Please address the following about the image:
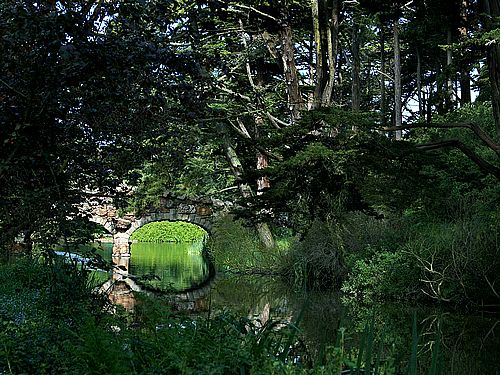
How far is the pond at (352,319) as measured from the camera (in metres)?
8.48

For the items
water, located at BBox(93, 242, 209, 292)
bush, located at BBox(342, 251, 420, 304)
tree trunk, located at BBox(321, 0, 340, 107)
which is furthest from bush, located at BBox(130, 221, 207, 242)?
tree trunk, located at BBox(321, 0, 340, 107)

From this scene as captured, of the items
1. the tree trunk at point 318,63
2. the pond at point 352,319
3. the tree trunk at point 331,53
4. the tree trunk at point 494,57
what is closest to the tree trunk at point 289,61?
the tree trunk at point 331,53

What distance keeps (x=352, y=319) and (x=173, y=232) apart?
31292 millimetres

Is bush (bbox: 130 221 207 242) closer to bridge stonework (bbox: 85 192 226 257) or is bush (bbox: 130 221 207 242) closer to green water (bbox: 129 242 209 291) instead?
green water (bbox: 129 242 209 291)

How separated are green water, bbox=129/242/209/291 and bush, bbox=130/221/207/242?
357 cm

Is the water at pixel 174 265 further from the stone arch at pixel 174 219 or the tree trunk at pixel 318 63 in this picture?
the tree trunk at pixel 318 63

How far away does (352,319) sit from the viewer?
11266 mm

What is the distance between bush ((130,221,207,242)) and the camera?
41.8 m

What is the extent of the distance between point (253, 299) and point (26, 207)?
32.1ft

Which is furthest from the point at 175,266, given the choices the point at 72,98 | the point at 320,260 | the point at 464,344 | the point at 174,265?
the point at 72,98

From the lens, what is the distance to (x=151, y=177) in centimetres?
2158

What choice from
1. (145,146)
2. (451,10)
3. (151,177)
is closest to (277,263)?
(151,177)

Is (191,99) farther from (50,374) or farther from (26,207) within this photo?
(50,374)

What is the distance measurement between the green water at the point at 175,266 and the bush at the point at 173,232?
3566mm
